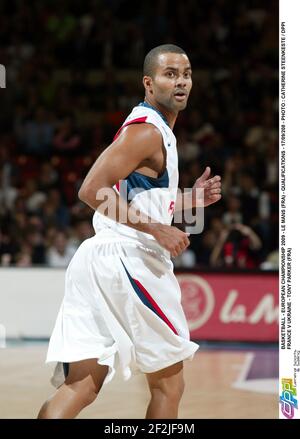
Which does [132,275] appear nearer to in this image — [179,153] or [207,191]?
Answer: [207,191]

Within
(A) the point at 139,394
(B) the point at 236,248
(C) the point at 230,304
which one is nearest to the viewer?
(A) the point at 139,394

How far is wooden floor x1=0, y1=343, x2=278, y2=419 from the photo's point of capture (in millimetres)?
5867

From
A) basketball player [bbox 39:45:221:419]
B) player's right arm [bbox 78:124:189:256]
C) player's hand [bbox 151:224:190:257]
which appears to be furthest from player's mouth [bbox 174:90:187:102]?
player's hand [bbox 151:224:190:257]

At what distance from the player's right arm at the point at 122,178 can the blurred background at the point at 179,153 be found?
2595 mm

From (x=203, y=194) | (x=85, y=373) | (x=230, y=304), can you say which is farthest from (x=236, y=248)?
(x=85, y=373)

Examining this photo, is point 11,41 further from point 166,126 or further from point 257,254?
point 166,126

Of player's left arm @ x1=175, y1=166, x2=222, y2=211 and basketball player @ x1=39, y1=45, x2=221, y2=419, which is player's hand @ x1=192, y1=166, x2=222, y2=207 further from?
basketball player @ x1=39, y1=45, x2=221, y2=419

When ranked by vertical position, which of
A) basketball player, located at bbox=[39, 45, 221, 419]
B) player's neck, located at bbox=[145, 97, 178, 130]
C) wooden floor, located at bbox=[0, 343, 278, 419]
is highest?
player's neck, located at bbox=[145, 97, 178, 130]

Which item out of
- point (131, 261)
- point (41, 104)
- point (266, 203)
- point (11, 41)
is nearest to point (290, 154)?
point (131, 261)

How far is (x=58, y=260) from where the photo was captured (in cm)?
1068

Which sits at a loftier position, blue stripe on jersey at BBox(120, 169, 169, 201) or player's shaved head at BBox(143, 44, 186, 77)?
player's shaved head at BBox(143, 44, 186, 77)

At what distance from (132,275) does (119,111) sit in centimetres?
948

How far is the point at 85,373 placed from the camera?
3988 mm

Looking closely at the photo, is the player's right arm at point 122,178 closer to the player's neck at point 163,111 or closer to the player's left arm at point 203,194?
the player's neck at point 163,111
